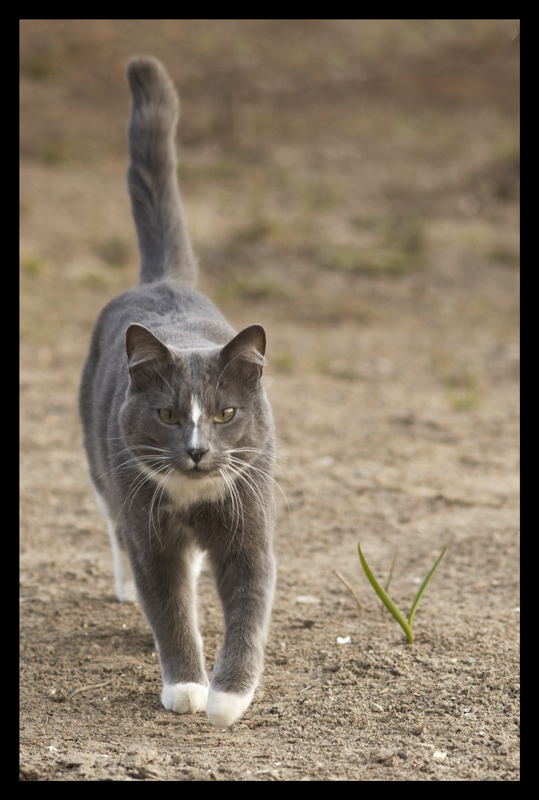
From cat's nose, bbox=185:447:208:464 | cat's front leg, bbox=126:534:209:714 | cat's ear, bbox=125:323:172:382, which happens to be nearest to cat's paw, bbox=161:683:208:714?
cat's front leg, bbox=126:534:209:714

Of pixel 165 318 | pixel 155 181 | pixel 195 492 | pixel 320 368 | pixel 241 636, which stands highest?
pixel 155 181

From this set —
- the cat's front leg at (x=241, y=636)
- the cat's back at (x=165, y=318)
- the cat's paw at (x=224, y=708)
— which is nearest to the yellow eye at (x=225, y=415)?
the cat's back at (x=165, y=318)

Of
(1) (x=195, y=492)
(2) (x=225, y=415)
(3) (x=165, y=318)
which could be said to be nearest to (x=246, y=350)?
(2) (x=225, y=415)

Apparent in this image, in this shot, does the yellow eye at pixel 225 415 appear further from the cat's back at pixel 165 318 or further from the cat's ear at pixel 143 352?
the cat's back at pixel 165 318

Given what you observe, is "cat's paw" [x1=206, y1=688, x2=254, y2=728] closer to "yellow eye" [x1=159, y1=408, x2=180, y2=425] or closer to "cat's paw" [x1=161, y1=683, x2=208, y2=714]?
"cat's paw" [x1=161, y1=683, x2=208, y2=714]

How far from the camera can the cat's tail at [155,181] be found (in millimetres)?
3943

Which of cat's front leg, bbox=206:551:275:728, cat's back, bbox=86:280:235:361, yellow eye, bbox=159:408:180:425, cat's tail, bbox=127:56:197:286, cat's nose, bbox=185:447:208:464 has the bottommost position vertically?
cat's front leg, bbox=206:551:275:728

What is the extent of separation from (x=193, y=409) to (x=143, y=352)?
0.26 metres

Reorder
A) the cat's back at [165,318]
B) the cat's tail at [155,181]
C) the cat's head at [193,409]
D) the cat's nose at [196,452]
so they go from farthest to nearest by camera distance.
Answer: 1. the cat's tail at [155,181]
2. the cat's back at [165,318]
3. the cat's head at [193,409]
4. the cat's nose at [196,452]

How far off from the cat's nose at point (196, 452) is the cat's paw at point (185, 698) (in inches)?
29.3

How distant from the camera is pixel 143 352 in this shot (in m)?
2.79

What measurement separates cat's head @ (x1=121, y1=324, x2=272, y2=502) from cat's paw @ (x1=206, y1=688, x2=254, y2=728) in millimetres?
606

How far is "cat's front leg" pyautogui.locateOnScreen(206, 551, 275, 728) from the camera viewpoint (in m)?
2.62

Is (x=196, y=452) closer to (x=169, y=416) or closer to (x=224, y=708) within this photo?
(x=169, y=416)
